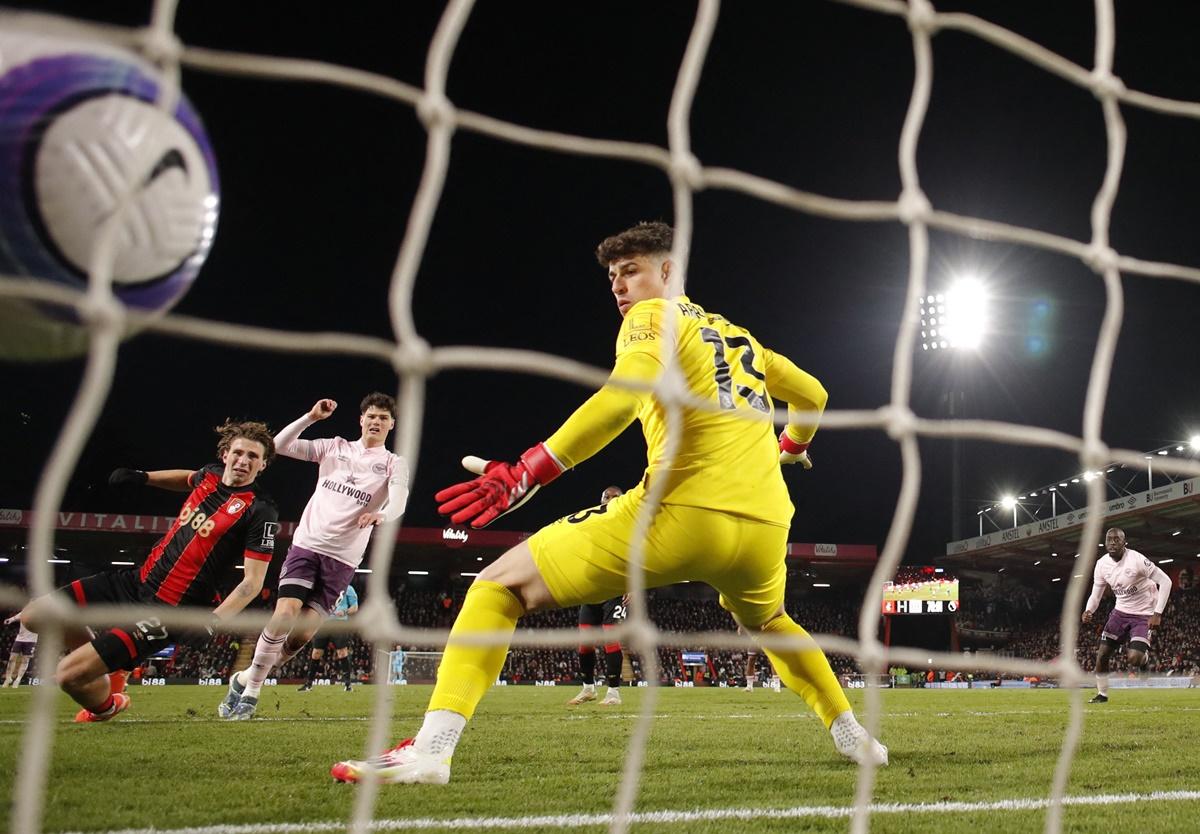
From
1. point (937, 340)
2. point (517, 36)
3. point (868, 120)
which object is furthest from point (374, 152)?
point (937, 340)

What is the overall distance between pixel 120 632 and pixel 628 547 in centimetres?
281

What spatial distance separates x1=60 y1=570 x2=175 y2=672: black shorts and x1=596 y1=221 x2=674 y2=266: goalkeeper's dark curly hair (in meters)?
2.60

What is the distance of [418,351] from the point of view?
1.73 m

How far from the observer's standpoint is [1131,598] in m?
10.5

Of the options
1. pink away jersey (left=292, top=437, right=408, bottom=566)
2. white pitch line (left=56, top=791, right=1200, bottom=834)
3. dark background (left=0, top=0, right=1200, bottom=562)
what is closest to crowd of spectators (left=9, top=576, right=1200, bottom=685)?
dark background (left=0, top=0, right=1200, bottom=562)

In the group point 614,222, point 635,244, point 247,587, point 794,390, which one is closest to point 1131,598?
point 794,390

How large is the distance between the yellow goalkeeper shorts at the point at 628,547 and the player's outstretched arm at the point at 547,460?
13.1 inches

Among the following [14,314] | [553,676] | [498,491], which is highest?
[14,314]

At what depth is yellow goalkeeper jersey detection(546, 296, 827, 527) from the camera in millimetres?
2906

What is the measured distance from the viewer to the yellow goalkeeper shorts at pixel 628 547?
10.2 feet

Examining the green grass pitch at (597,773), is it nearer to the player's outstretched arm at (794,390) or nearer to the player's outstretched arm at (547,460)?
the player's outstretched arm at (547,460)

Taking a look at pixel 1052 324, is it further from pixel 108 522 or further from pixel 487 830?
pixel 487 830

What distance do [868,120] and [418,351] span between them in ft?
117

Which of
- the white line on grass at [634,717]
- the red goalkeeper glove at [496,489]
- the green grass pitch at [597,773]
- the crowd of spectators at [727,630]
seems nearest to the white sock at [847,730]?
the green grass pitch at [597,773]
